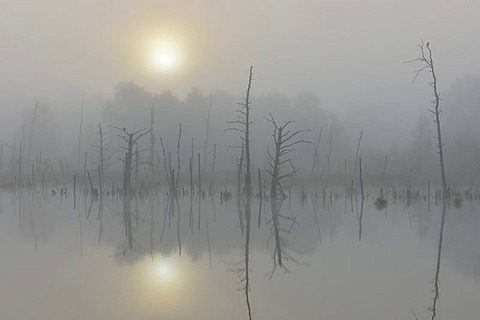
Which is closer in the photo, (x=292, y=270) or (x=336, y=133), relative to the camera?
(x=292, y=270)

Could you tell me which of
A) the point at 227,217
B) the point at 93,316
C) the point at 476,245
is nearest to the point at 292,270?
the point at 93,316

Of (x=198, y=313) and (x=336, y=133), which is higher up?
(x=336, y=133)

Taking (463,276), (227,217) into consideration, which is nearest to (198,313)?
(463,276)

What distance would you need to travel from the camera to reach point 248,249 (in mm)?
8320

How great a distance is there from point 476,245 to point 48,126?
180 ft

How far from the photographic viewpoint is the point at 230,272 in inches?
257

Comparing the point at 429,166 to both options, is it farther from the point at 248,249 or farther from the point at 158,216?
the point at 248,249

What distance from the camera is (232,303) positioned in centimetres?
494

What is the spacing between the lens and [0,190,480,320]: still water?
15.5 feet

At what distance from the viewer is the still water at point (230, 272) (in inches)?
186

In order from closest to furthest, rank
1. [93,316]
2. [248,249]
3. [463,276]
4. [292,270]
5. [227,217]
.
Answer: [93,316] < [463,276] < [292,270] < [248,249] < [227,217]

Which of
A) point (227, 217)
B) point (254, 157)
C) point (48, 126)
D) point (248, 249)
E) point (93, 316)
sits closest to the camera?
point (93, 316)

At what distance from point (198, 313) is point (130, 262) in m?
2.90

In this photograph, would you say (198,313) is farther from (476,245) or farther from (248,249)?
(476,245)
